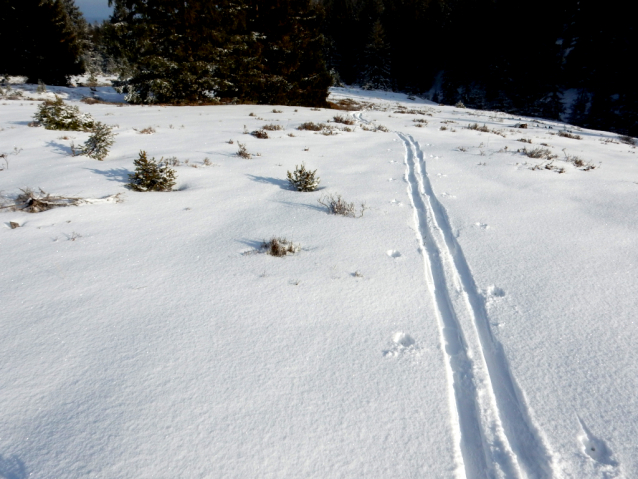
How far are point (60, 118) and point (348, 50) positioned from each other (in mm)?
61545

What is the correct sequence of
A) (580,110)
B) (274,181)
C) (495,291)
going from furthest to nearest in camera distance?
(580,110) → (274,181) → (495,291)

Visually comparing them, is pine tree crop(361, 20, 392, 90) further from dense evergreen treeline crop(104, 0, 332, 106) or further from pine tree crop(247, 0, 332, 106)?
dense evergreen treeline crop(104, 0, 332, 106)

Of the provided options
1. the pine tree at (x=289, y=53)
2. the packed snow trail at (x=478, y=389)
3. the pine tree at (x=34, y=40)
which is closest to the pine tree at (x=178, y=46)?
the pine tree at (x=289, y=53)

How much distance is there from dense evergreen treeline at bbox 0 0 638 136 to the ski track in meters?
19.0

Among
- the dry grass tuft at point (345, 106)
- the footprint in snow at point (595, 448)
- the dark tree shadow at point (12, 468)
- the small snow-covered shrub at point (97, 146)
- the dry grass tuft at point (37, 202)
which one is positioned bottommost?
the dark tree shadow at point (12, 468)

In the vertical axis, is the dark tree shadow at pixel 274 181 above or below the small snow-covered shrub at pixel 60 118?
below

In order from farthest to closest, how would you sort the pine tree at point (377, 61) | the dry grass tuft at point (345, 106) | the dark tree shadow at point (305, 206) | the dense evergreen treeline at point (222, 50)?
the pine tree at point (377, 61) < the dry grass tuft at point (345, 106) < the dense evergreen treeline at point (222, 50) < the dark tree shadow at point (305, 206)

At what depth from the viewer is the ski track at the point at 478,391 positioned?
1.70m

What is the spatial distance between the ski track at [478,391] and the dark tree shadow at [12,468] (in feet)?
7.24

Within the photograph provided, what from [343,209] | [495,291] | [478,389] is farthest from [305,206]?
[478,389]

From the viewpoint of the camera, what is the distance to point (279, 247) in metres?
3.45

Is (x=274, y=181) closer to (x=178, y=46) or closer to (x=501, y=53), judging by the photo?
(x=178, y=46)

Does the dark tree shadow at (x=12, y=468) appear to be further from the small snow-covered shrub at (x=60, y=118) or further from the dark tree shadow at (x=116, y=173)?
the small snow-covered shrub at (x=60, y=118)

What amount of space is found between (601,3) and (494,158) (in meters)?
48.3
